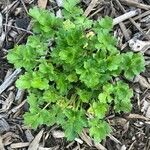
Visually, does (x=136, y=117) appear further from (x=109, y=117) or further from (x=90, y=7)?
(x=90, y=7)

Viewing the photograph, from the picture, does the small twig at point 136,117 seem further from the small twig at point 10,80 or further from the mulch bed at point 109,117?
the small twig at point 10,80

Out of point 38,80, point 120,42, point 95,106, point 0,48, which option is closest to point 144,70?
point 120,42

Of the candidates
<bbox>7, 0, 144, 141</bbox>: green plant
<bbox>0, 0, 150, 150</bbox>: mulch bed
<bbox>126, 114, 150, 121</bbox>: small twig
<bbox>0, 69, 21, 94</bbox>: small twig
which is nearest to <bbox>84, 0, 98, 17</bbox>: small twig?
<bbox>0, 0, 150, 150</bbox>: mulch bed

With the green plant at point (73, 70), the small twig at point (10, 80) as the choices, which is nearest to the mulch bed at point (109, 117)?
the small twig at point (10, 80)

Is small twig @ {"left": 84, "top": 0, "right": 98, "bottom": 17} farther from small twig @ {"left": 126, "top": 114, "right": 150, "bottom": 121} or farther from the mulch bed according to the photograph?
small twig @ {"left": 126, "top": 114, "right": 150, "bottom": 121}

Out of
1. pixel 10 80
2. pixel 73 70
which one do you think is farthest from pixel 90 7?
pixel 10 80

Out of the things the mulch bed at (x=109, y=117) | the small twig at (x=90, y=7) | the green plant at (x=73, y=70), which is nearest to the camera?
the green plant at (x=73, y=70)
